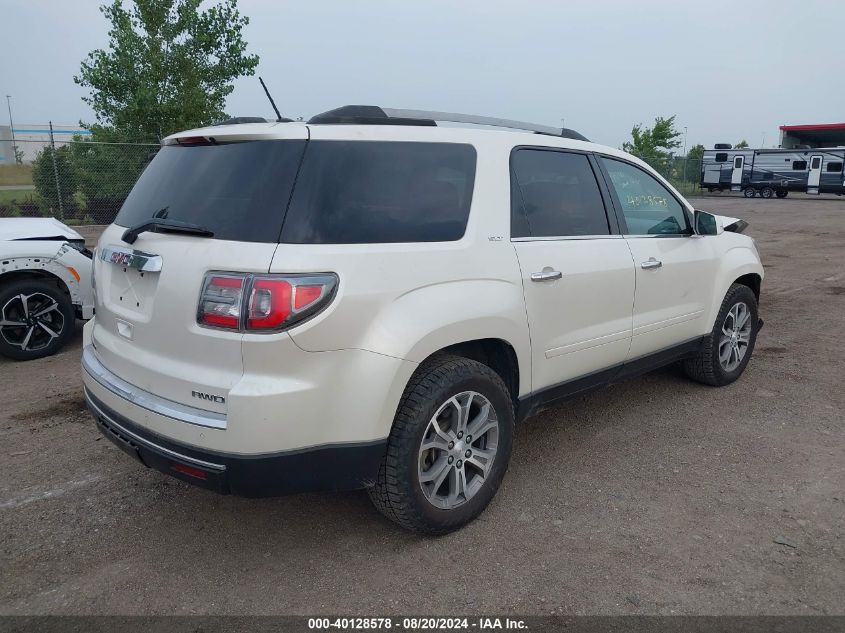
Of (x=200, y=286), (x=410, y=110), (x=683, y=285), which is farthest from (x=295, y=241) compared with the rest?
(x=683, y=285)

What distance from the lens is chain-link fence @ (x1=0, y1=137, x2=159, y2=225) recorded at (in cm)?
1438

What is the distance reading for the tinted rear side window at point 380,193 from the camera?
2.60m

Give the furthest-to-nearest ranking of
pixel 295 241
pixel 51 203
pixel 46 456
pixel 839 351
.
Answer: pixel 51 203
pixel 839 351
pixel 46 456
pixel 295 241

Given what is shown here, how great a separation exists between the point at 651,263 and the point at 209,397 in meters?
2.75

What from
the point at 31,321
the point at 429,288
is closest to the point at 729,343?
the point at 429,288

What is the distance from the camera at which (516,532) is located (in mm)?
3117

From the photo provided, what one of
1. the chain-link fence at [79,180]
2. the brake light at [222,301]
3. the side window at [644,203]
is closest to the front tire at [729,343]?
the side window at [644,203]

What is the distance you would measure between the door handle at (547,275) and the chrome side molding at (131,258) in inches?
67.8

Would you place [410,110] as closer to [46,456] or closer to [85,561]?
[85,561]

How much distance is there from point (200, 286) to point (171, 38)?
1519 centimetres

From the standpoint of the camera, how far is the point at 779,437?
163 inches

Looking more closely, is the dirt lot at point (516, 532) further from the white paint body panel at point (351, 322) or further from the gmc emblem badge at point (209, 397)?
the gmc emblem badge at point (209, 397)

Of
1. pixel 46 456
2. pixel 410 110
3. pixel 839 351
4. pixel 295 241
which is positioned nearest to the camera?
pixel 295 241

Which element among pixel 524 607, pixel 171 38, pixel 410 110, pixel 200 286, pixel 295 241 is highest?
pixel 171 38
